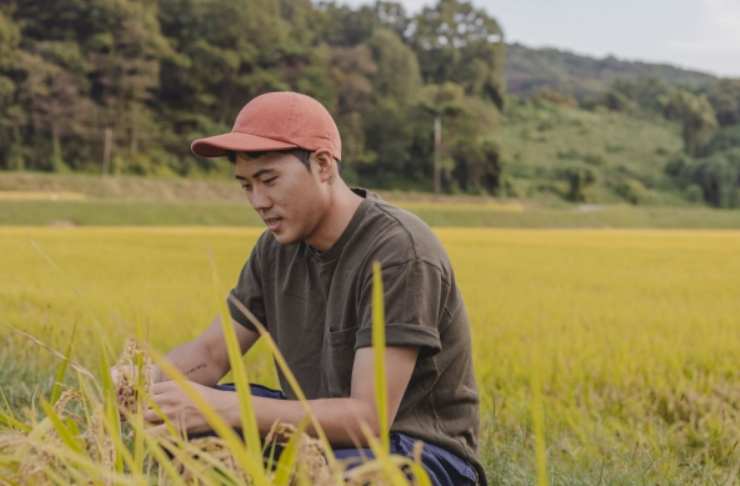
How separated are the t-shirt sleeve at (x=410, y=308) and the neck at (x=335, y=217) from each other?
18 cm

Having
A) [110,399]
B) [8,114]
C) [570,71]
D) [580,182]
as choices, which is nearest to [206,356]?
[110,399]

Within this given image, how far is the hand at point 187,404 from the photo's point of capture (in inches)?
48.3

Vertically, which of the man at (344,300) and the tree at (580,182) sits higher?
the man at (344,300)

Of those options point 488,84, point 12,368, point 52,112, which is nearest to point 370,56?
point 488,84

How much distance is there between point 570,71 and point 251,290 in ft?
374

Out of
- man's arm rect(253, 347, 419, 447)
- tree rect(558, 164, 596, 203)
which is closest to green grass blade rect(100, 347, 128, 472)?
man's arm rect(253, 347, 419, 447)

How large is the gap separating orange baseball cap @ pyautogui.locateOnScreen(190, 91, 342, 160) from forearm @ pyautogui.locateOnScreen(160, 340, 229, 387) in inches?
22.2

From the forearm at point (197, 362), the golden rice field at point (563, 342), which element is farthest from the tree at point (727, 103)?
the forearm at point (197, 362)

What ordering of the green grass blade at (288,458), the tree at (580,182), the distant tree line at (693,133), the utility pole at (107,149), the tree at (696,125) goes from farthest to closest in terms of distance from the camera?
the tree at (696,125)
the distant tree line at (693,133)
the tree at (580,182)
the utility pole at (107,149)
the green grass blade at (288,458)

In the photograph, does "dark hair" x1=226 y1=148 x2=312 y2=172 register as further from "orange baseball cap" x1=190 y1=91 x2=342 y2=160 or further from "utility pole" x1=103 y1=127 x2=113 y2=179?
"utility pole" x1=103 y1=127 x2=113 y2=179

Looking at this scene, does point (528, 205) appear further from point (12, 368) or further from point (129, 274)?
point (12, 368)

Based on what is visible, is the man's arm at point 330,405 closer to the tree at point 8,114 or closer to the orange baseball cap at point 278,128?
the orange baseball cap at point 278,128

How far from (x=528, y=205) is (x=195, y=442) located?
34501 millimetres

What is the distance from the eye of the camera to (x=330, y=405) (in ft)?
4.42
